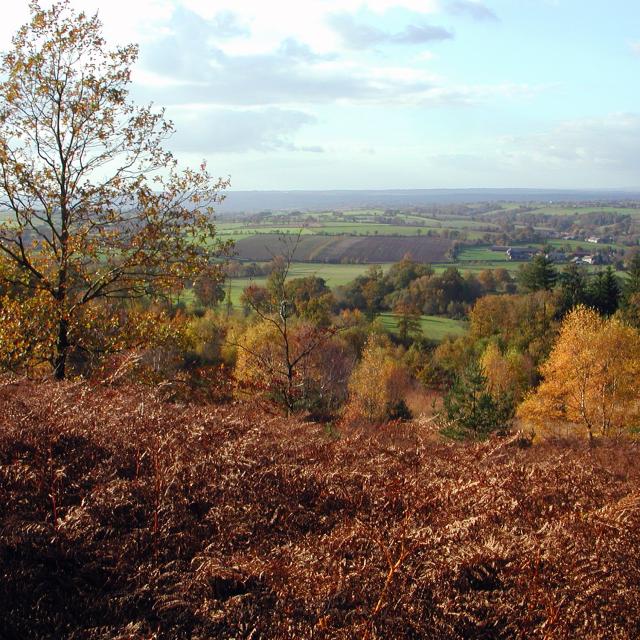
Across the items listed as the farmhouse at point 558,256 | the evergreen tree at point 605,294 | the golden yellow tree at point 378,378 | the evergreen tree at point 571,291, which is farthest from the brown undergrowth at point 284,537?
the farmhouse at point 558,256

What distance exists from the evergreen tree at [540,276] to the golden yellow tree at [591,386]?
28.3 metres

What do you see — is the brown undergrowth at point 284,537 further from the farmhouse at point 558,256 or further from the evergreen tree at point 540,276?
the farmhouse at point 558,256

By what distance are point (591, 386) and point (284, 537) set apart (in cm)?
2980

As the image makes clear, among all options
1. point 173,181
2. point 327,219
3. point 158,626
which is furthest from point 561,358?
point 327,219

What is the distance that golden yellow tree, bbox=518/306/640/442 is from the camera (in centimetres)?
3048

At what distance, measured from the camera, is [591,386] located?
30641 millimetres

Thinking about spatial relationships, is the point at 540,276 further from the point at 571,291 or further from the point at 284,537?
the point at 284,537

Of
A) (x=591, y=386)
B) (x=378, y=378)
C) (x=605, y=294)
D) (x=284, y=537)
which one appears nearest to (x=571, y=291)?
(x=605, y=294)

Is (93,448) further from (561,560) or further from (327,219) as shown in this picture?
(327,219)

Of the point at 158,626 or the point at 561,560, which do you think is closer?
the point at 158,626

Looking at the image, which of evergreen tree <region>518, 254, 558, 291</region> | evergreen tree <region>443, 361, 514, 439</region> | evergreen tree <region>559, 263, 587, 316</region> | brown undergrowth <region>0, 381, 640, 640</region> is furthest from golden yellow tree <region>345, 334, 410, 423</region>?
brown undergrowth <region>0, 381, 640, 640</region>

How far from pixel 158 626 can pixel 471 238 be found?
109m

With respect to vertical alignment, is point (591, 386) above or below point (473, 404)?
below

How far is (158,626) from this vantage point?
121 inches
